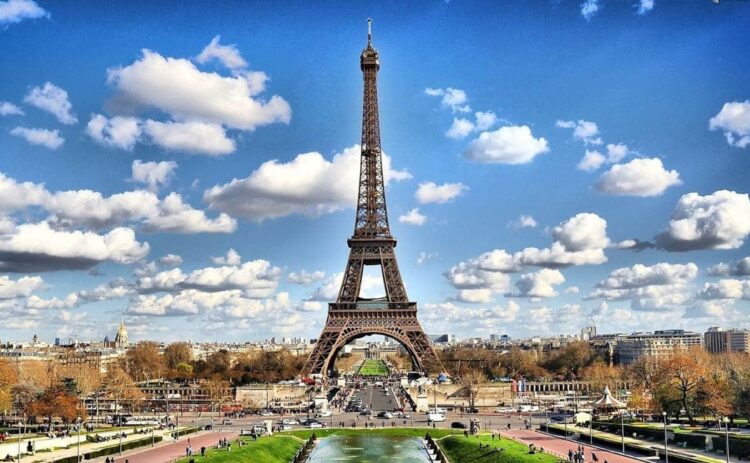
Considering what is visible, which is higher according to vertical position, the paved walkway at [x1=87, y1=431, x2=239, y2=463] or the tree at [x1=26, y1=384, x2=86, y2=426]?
the tree at [x1=26, y1=384, x2=86, y2=426]

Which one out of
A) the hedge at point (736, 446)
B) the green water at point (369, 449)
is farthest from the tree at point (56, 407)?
the hedge at point (736, 446)

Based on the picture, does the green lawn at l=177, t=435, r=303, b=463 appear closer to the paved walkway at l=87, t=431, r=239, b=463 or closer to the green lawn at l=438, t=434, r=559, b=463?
the paved walkway at l=87, t=431, r=239, b=463

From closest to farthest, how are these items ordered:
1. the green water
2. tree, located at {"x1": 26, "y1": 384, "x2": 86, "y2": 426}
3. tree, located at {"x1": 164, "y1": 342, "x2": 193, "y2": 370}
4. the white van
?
the green water → tree, located at {"x1": 26, "y1": 384, "x2": 86, "y2": 426} → the white van → tree, located at {"x1": 164, "y1": 342, "x2": 193, "y2": 370}

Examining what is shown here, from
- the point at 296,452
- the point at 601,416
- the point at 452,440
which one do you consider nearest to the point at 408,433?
the point at 452,440

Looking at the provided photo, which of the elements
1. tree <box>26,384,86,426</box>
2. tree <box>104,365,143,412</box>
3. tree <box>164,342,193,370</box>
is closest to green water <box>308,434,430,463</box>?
tree <box>26,384,86,426</box>

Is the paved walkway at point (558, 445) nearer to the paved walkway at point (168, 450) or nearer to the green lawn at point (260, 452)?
the green lawn at point (260, 452)

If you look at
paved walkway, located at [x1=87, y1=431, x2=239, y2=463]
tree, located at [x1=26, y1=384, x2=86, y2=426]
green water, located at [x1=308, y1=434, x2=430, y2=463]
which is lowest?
green water, located at [x1=308, y1=434, x2=430, y2=463]

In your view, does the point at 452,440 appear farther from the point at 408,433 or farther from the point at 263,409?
the point at 263,409
